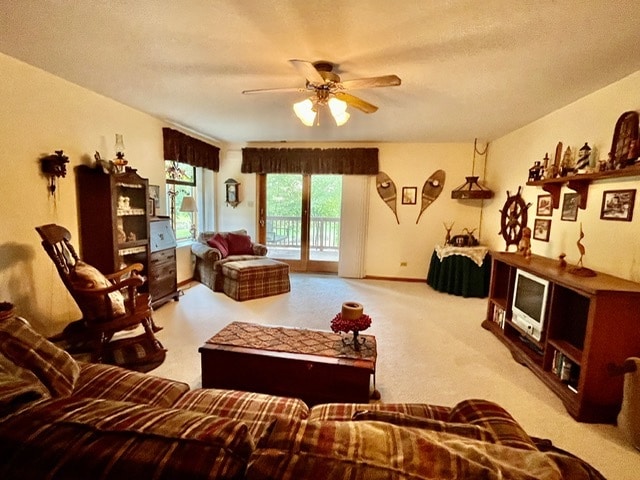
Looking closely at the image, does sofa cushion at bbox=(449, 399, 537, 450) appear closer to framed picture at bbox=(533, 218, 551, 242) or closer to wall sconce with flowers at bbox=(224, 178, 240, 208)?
framed picture at bbox=(533, 218, 551, 242)

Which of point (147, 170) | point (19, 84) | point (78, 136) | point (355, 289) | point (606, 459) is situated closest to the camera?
point (606, 459)

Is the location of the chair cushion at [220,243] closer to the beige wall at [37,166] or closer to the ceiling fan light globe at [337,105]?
the beige wall at [37,166]

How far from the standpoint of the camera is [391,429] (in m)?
0.69

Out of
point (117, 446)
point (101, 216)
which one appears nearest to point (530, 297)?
point (117, 446)

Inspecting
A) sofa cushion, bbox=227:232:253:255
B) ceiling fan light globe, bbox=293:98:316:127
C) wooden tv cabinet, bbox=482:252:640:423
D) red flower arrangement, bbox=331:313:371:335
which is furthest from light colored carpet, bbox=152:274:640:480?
ceiling fan light globe, bbox=293:98:316:127

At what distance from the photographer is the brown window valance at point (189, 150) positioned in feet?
14.1

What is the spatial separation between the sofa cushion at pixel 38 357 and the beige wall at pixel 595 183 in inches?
134

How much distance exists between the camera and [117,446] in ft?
2.02

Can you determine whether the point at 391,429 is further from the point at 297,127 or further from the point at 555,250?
the point at 297,127

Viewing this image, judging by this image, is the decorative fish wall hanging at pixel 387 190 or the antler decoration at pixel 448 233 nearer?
the antler decoration at pixel 448 233

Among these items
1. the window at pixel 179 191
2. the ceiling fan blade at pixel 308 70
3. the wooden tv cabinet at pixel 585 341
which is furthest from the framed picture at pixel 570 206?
the window at pixel 179 191

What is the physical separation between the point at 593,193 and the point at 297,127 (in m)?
3.36

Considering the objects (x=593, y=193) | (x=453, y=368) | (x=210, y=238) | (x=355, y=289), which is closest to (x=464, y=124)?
(x=593, y=193)

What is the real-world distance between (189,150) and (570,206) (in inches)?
188
